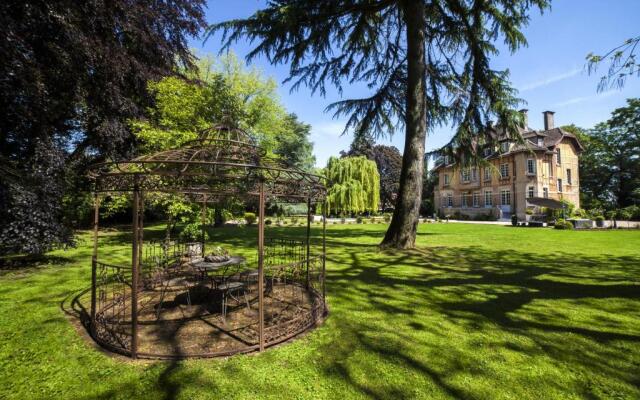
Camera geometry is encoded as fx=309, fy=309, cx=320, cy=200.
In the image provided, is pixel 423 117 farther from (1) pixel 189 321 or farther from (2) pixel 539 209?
(2) pixel 539 209

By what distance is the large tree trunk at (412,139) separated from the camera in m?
12.6

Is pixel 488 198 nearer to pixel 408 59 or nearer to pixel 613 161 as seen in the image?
pixel 613 161

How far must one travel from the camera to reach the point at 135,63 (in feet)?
42.8

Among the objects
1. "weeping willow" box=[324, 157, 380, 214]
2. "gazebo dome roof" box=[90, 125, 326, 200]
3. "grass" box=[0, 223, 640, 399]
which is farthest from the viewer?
"weeping willow" box=[324, 157, 380, 214]

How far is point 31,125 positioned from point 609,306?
52.1 feet

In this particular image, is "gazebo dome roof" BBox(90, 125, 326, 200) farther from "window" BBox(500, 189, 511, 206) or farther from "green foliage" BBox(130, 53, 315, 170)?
"window" BBox(500, 189, 511, 206)

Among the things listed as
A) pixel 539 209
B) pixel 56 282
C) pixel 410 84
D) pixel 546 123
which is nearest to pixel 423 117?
pixel 410 84

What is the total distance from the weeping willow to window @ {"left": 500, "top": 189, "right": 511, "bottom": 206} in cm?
1916

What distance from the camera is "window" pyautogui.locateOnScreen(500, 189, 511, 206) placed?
38075 millimetres

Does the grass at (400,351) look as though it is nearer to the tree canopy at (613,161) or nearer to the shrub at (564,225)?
the shrub at (564,225)

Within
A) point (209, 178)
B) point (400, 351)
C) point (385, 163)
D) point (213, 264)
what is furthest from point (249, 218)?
point (385, 163)

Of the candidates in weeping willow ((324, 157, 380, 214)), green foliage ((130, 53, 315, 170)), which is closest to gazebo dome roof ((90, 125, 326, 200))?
green foliage ((130, 53, 315, 170))

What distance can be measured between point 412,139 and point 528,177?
30319mm

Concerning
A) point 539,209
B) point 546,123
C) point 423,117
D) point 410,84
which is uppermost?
point 546,123
